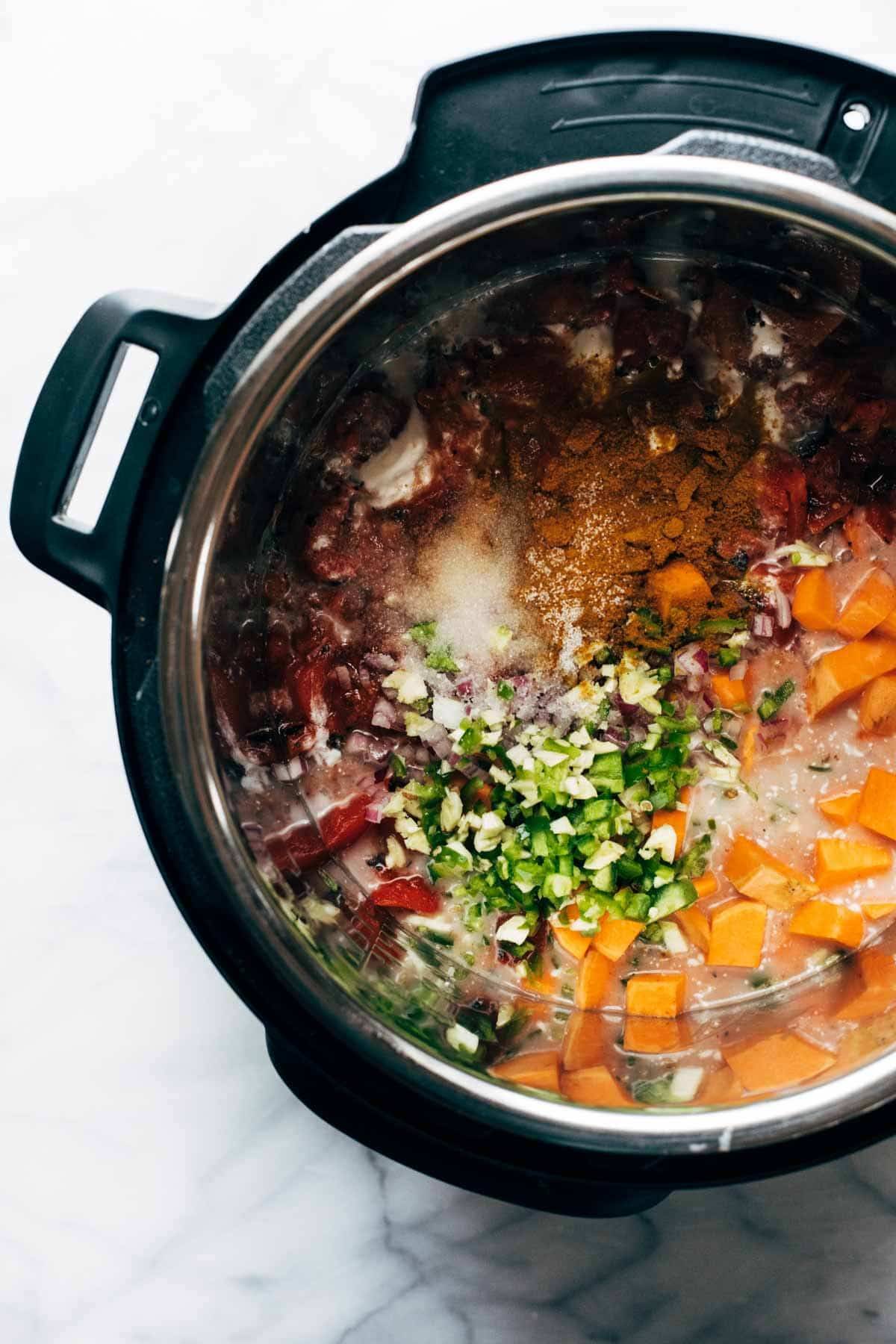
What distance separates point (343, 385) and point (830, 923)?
863mm

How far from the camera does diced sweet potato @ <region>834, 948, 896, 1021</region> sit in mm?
1230

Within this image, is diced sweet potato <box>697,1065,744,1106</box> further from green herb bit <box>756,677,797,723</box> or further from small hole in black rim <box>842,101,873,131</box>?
small hole in black rim <box>842,101,873,131</box>

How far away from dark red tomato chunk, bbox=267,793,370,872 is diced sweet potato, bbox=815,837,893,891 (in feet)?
1.85

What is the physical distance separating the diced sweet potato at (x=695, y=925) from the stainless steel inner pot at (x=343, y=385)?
272 mm

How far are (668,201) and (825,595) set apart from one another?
53cm

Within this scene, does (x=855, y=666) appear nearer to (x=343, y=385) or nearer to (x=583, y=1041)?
(x=583, y=1041)

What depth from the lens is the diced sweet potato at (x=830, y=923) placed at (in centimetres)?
132

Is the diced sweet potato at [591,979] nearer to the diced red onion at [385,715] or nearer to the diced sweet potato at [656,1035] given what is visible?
the diced sweet potato at [656,1035]

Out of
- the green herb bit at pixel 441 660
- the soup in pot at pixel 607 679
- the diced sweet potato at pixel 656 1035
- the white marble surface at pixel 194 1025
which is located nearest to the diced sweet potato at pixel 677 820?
the soup in pot at pixel 607 679

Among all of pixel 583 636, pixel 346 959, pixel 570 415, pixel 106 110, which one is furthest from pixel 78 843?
pixel 106 110

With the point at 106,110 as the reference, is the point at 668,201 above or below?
below

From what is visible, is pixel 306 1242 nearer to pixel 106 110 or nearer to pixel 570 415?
pixel 570 415

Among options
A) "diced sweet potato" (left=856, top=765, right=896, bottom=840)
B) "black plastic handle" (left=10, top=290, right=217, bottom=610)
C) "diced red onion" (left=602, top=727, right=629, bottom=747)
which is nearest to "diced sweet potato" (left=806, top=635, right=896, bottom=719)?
"diced sweet potato" (left=856, top=765, right=896, bottom=840)

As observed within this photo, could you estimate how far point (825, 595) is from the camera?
1.31 meters
